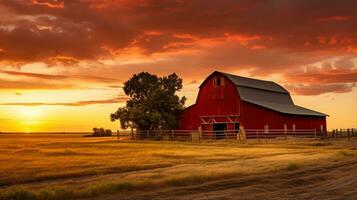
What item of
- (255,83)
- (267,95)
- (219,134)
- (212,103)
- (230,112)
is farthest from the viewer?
(267,95)

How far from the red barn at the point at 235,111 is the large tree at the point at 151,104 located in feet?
7.73

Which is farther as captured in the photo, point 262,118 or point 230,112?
point 230,112

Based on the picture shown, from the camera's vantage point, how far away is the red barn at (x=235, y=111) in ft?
188

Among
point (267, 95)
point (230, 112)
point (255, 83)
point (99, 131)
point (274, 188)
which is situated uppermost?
point (255, 83)

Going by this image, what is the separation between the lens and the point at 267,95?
228ft

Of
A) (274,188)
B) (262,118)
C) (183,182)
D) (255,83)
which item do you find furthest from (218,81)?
(274,188)

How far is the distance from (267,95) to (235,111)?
11.9 meters

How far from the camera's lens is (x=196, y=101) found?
64062mm

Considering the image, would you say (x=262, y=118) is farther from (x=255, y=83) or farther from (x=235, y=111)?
(x=255, y=83)

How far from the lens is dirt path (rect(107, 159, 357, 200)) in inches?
525

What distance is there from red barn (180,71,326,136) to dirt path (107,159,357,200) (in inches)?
1523

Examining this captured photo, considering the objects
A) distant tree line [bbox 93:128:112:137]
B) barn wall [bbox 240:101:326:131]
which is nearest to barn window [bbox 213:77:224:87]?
barn wall [bbox 240:101:326:131]

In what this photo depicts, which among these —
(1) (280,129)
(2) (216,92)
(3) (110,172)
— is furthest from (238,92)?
(3) (110,172)

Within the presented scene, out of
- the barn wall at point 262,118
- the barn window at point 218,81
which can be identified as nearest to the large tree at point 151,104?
the barn window at point 218,81
